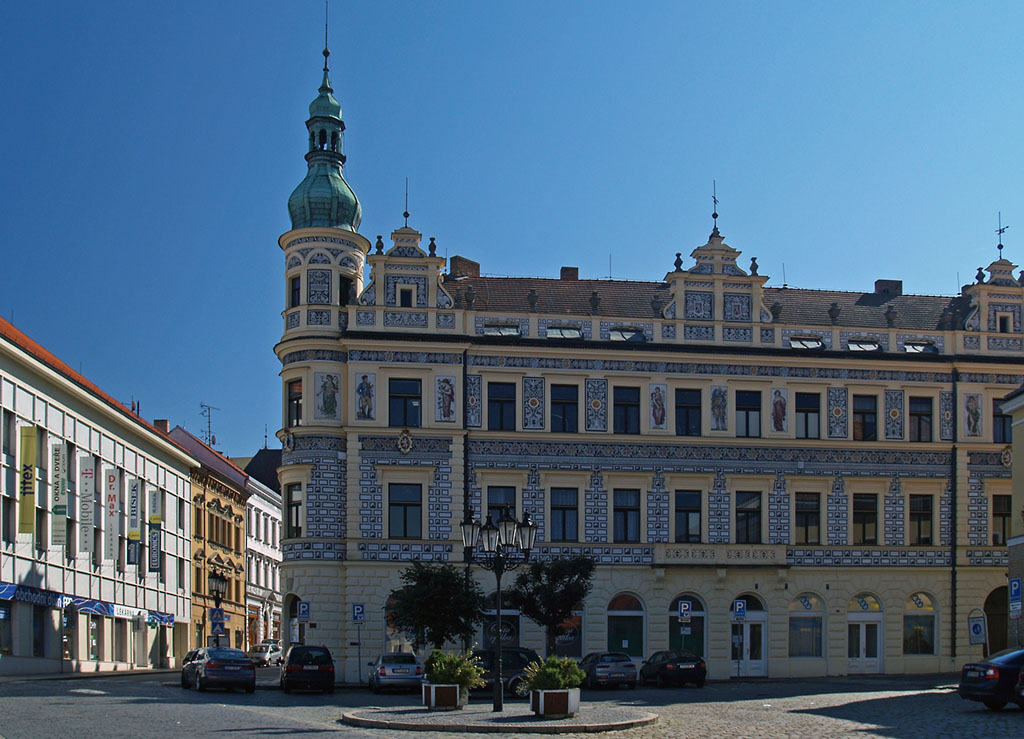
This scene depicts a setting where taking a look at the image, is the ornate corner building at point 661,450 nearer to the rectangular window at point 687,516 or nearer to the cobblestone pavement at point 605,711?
the rectangular window at point 687,516

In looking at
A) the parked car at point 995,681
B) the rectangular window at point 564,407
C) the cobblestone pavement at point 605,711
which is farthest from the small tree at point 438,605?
the parked car at point 995,681

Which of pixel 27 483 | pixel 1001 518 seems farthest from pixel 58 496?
pixel 1001 518

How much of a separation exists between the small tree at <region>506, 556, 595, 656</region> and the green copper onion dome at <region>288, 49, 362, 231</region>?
15402mm

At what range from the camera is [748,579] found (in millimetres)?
51750

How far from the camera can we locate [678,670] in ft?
143

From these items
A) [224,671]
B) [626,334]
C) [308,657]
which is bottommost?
[224,671]

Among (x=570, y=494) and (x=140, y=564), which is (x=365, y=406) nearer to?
(x=570, y=494)

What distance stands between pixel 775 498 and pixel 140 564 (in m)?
29.4

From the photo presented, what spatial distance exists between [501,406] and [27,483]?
1725 cm

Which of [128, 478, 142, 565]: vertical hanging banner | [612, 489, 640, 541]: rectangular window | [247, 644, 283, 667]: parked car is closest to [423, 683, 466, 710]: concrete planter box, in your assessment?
[612, 489, 640, 541]: rectangular window

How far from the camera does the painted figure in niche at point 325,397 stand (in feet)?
164

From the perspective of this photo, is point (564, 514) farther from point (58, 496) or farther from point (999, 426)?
point (58, 496)

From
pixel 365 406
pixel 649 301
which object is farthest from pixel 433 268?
pixel 649 301

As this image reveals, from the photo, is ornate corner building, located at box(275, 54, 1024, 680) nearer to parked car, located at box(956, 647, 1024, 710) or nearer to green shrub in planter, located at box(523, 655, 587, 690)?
parked car, located at box(956, 647, 1024, 710)
